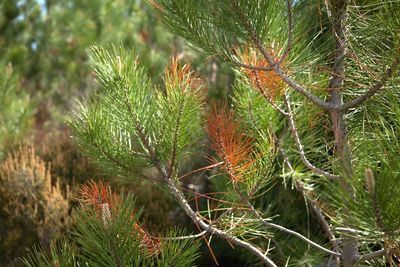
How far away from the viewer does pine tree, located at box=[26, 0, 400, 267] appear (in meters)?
1.63

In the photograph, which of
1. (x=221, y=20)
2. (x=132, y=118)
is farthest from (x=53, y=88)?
(x=221, y=20)

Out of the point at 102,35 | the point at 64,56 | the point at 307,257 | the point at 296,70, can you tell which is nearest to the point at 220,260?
the point at 307,257

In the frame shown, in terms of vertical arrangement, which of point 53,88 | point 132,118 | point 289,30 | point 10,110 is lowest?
point 132,118

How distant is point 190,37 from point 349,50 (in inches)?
18.7

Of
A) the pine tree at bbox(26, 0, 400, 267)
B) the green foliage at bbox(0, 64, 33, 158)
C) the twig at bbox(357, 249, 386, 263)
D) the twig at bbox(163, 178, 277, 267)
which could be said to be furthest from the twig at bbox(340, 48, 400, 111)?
the green foliage at bbox(0, 64, 33, 158)

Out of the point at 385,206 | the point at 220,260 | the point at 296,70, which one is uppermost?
the point at 296,70

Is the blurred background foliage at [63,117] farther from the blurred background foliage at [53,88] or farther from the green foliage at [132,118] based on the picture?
the green foliage at [132,118]

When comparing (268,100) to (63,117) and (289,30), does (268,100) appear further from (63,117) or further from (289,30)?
(63,117)

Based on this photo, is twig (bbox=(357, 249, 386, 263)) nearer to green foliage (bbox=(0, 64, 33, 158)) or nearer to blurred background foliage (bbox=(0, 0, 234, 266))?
blurred background foliage (bbox=(0, 0, 234, 266))

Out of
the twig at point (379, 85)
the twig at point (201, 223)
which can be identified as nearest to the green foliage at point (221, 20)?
the twig at point (379, 85)

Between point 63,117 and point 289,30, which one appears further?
point 63,117

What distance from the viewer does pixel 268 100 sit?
2.08m

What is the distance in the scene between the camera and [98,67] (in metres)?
2.02

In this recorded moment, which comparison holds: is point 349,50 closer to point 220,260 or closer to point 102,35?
point 220,260
